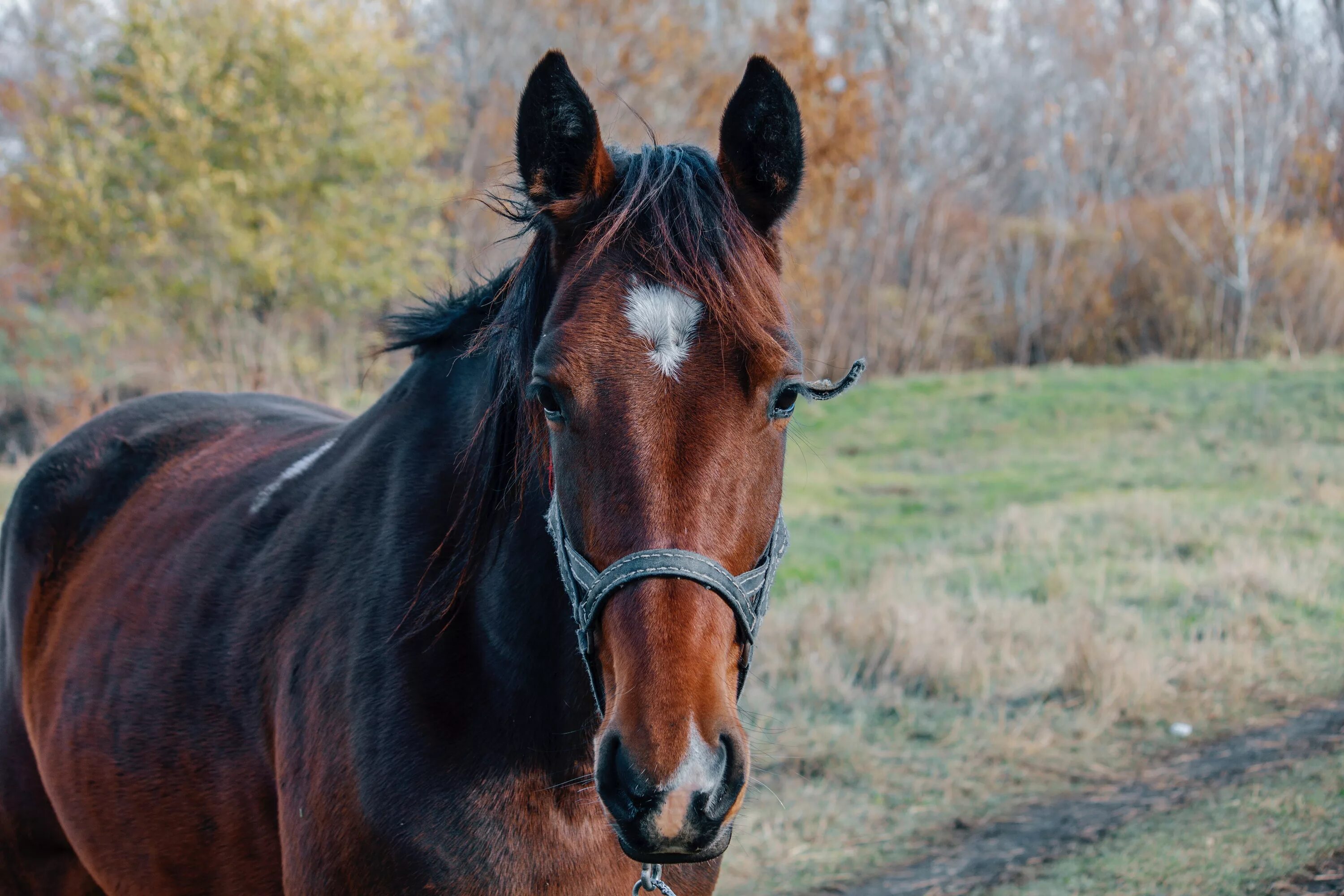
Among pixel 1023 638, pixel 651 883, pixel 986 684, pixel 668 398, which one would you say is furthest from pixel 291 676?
pixel 1023 638

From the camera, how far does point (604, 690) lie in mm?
1718

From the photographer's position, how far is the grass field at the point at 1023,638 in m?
4.44

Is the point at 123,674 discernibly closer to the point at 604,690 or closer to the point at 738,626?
the point at 604,690

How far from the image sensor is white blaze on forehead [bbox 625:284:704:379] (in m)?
1.70

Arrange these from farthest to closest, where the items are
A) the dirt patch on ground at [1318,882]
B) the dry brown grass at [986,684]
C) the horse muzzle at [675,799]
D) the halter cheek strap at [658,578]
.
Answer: the dry brown grass at [986,684] → the dirt patch on ground at [1318,882] → the halter cheek strap at [658,578] → the horse muzzle at [675,799]

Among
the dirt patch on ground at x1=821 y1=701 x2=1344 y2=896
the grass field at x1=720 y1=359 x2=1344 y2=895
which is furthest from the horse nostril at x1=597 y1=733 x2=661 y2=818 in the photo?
the dirt patch on ground at x1=821 y1=701 x2=1344 y2=896

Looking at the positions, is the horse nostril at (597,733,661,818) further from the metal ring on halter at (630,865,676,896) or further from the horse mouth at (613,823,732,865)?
the metal ring on halter at (630,865,676,896)

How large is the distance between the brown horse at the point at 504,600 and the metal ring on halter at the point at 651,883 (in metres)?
0.04

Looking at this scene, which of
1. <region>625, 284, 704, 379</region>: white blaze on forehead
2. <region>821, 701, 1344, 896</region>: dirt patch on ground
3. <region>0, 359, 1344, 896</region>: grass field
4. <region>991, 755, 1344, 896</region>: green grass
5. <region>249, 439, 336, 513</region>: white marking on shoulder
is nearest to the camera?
<region>625, 284, 704, 379</region>: white blaze on forehead

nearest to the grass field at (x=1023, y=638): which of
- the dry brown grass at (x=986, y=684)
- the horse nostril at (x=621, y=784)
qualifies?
the dry brown grass at (x=986, y=684)

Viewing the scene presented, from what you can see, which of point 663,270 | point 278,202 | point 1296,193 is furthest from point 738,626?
point 1296,193

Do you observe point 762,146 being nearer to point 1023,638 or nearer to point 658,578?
point 658,578

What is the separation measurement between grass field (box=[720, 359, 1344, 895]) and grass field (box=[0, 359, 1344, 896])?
0.05 ft

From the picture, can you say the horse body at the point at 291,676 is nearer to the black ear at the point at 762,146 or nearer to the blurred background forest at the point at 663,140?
the black ear at the point at 762,146
